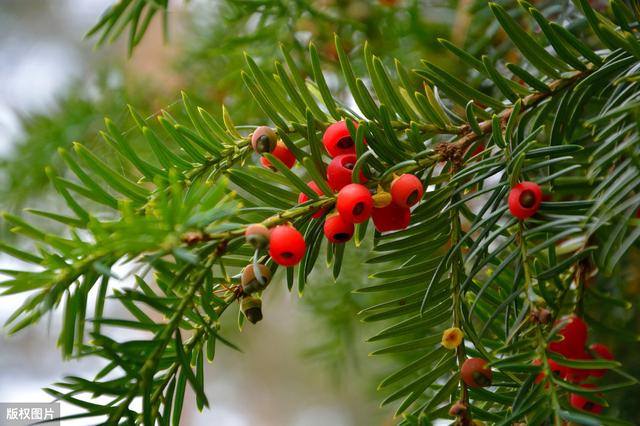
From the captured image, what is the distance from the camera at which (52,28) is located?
2.11 meters

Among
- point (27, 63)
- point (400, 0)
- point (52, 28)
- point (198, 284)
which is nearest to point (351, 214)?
point (198, 284)

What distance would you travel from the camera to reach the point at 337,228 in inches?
12.4

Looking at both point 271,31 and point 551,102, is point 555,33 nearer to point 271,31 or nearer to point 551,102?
point 551,102

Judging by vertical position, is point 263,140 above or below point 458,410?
above

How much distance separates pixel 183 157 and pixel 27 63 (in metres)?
1.35

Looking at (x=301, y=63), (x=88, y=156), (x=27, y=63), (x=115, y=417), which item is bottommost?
(x=115, y=417)

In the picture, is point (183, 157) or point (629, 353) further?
point (629, 353)

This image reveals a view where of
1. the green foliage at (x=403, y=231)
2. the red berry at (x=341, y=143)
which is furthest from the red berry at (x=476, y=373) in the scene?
the red berry at (x=341, y=143)

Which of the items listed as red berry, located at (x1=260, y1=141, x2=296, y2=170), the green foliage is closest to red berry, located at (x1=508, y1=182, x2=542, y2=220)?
the green foliage

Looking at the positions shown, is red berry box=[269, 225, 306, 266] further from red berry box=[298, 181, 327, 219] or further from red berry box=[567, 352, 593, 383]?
red berry box=[567, 352, 593, 383]

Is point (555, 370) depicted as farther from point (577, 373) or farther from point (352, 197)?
point (352, 197)

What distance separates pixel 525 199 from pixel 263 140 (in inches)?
5.2

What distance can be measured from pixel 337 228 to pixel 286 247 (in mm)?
39

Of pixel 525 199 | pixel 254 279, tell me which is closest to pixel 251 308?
pixel 254 279
